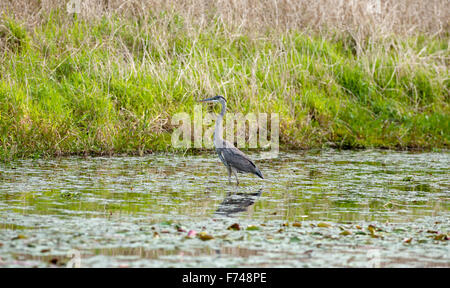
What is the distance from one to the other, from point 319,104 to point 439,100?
8.00 feet

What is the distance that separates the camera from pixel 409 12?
15.7m

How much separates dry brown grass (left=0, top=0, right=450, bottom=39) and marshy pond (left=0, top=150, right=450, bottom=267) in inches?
158

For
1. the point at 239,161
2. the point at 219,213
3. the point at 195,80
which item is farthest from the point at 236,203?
the point at 195,80

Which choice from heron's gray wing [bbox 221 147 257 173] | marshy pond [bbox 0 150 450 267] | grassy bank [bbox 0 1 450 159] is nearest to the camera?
marshy pond [bbox 0 150 450 267]

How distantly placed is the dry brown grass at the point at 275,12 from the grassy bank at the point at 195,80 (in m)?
0.08

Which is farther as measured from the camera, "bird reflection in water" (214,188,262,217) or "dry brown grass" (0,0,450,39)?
"dry brown grass" (0,0,450,39)

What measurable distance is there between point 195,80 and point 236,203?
4674mm

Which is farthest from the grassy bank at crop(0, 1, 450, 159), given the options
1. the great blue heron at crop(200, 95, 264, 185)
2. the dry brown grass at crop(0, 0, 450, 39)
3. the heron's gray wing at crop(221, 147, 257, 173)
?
the heron's gray wing at crop(221, 147, 257, 173)

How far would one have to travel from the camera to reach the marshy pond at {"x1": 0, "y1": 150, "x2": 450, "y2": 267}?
5559 mm

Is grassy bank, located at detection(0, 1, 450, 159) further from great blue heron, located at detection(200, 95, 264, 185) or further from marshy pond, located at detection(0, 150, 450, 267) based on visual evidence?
great blue heron, located at detection(200, 95, 264, 185)

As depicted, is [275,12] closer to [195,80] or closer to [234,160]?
[195,80]

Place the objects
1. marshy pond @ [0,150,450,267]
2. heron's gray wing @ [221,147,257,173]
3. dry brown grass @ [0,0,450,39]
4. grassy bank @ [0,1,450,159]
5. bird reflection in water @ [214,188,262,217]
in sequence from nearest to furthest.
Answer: marshy pond @ [0,150,450,267]
bird reflection in water @ [214,188,262,217]
heron's gray wing @ [221,147,257,173]
grassy bank @ [0,1,450,159]
dry brown grass @ [0,0,450,39]

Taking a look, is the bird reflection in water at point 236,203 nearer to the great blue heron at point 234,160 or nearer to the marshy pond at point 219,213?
the marshy pond at point 219,213
